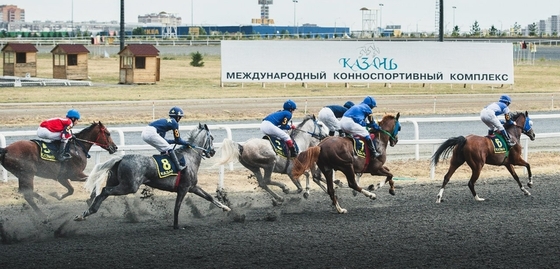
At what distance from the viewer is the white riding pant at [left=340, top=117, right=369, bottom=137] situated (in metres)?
13.6

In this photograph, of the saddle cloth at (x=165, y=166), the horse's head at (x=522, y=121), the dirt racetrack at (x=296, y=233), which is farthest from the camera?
the horse's head at (x=522, y=121)

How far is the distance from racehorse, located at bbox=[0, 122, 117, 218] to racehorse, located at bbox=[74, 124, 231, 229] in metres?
1.06

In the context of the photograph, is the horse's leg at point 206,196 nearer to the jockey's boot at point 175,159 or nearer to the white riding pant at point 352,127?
the jockey's boot at point 175,159

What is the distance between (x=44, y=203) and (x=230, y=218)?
3.03 m

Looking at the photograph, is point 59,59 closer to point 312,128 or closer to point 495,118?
point 312,128

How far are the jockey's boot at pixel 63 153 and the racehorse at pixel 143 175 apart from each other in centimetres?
106

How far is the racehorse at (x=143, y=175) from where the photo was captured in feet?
37.1

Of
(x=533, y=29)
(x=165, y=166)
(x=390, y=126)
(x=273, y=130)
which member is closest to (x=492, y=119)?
(x=390, y=126)

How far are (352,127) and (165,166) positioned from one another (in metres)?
3.39

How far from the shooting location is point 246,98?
33625mm

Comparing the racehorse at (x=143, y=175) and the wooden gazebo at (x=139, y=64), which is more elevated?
the wooden gazebo at (x=139, y=64)

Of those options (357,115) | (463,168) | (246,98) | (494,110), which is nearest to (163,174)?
(357,115)

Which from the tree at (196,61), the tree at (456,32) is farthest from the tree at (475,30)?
the tree at (196,61)

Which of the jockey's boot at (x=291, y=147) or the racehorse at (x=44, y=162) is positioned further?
the jockey's boot at (x=291, y=147)
